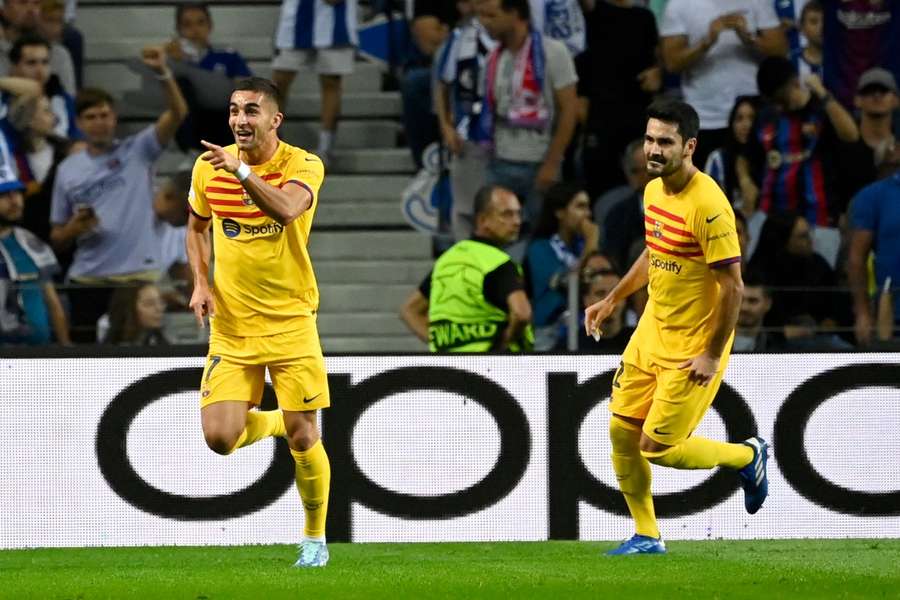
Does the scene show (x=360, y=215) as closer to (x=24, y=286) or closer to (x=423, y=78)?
(x=423, y=78)

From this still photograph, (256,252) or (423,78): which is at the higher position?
(423,78)

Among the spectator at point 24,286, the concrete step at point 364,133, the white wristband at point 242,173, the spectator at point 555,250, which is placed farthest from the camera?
the concrete step at point 364,133

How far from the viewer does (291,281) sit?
8484mm

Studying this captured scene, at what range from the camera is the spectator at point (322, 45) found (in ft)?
46.0

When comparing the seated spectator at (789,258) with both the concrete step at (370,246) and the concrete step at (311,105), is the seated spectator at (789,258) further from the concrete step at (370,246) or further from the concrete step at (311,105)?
the concrete step at (311,105)

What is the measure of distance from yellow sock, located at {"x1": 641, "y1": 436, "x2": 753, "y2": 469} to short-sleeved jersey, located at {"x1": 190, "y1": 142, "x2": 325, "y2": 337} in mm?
1836

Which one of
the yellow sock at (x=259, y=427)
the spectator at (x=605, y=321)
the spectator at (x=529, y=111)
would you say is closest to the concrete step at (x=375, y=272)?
the spectator at (x=529, y=111)

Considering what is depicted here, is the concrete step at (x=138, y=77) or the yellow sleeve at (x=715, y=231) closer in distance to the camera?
the yellow sleeve at (x=715, y=231)

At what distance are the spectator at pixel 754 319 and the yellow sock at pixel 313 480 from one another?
3.78 meters

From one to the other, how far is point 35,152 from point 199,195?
5.13 metres

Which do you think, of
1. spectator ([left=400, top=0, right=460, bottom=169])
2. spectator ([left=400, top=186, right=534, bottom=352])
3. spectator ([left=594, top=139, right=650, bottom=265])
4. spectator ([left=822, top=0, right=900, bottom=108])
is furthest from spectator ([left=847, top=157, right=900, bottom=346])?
Answer: spectator ([left=400, top=0, right=460, bottom=169])

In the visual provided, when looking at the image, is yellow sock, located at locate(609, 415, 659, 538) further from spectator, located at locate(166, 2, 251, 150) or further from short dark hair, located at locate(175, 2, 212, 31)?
short dark hair, located at locate(175, 2, 212, 31)

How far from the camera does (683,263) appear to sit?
8477mm

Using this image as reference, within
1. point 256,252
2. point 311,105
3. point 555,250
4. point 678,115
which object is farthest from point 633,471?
point 311,105
